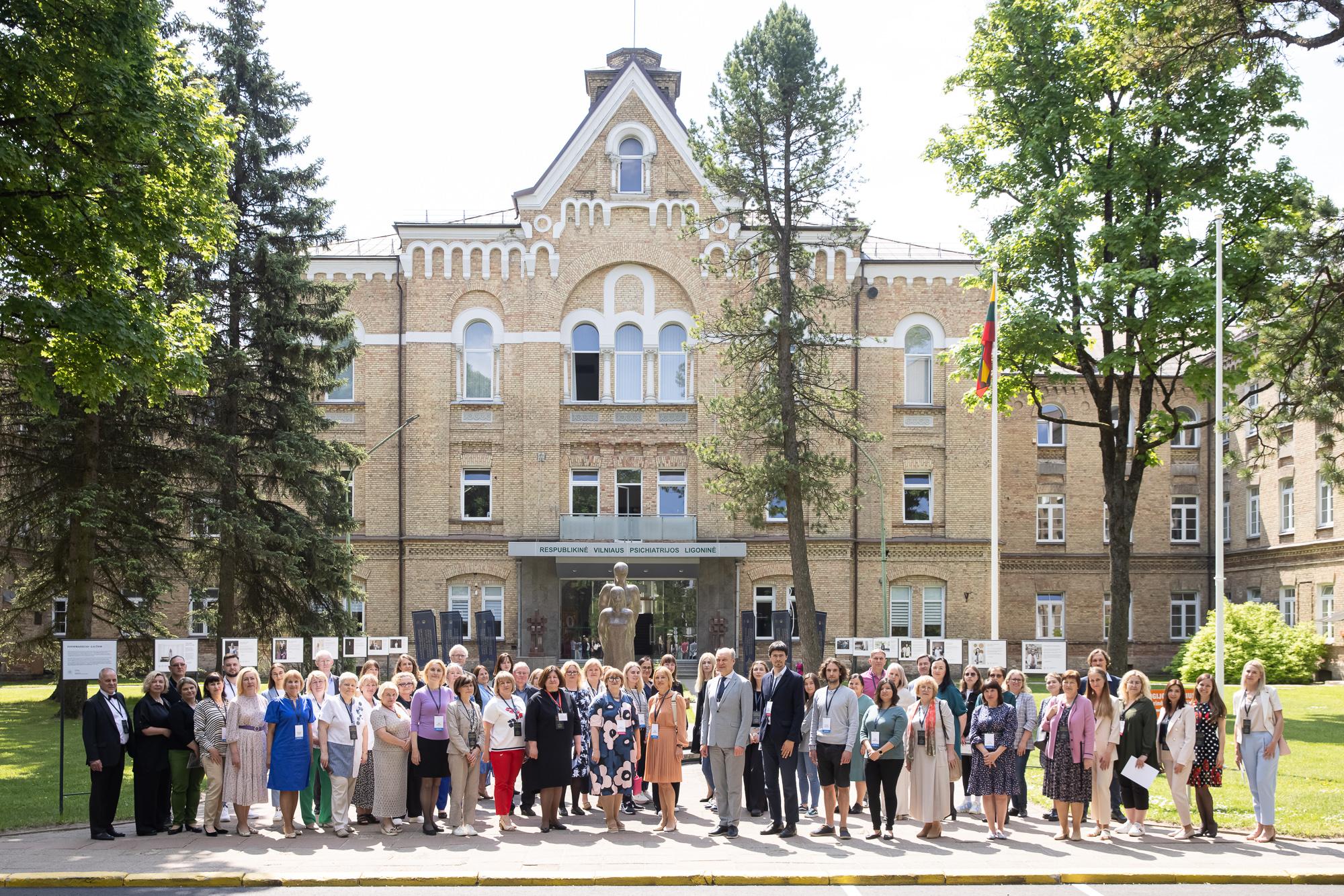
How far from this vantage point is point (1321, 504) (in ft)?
126

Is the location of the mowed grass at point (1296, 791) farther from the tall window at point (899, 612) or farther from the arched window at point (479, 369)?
the arched window at point (479, 369)

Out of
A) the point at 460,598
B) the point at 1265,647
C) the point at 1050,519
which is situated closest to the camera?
the point at 1265,647

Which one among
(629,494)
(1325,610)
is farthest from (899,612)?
(1325,610)

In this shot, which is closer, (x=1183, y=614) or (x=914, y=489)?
(x=914, y=489)

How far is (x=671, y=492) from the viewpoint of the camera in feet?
131

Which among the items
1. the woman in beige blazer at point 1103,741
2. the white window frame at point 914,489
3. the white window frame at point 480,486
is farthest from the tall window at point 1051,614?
the woman in beige blazer at point 1103,741

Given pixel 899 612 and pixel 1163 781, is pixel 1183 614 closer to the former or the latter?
pixel 899 612

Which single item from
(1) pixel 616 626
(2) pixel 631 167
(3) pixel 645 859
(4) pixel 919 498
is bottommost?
(3) pixel 645 859

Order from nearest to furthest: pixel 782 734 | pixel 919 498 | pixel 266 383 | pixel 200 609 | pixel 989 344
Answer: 1. pixel 782 734
2. pixel 989 344
3. pixel 266 383
4. pixel 200 609
5. pixel 919 498

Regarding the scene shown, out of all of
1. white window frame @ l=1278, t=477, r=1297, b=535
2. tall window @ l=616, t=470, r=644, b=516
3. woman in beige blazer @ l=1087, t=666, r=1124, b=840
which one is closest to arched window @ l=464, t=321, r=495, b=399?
tall window @ l=616, t=470, r=644, b=516

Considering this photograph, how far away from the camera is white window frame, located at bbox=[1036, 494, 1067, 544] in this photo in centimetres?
4259

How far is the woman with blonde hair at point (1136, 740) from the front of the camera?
12.9 meters

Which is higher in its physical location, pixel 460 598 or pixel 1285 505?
pixel 1285 505

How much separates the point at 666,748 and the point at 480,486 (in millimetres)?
27521
